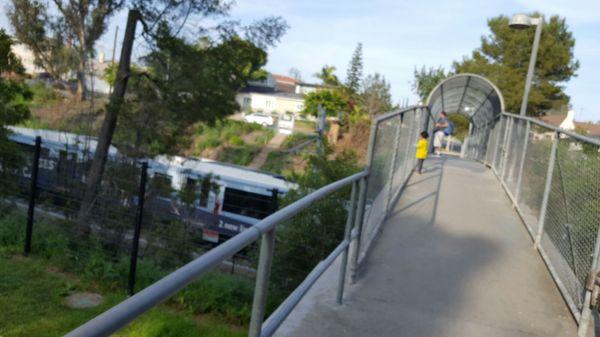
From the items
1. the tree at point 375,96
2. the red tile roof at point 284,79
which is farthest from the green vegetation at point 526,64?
the red tile roof at point 284,79

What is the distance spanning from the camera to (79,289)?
661 cm

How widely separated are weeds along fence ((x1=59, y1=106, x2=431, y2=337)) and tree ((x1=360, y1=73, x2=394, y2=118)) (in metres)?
31.1

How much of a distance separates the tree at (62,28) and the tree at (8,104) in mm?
3821

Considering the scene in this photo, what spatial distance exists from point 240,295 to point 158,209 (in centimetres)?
557

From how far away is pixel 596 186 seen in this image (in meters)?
4.35

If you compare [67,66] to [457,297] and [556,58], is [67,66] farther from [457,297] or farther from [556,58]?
[556,58]

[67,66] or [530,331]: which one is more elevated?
[67,66]

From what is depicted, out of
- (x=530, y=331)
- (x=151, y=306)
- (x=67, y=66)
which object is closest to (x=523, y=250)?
(x=530, y=331)

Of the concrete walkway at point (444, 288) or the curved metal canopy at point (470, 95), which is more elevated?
the curved metal canopy at point (470, 95)

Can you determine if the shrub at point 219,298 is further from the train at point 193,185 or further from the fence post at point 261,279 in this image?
the fence post at point 261,279

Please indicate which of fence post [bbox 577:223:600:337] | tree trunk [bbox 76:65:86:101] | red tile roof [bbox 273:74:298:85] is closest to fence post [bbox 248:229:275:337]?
fence post [bbox 577:223:600:337]

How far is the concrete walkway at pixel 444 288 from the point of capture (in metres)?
3.77

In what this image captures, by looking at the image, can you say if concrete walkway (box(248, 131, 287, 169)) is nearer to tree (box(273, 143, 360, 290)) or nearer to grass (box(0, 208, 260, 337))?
grass (box(0, 208, 260, 337))

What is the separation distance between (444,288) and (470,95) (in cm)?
1405
